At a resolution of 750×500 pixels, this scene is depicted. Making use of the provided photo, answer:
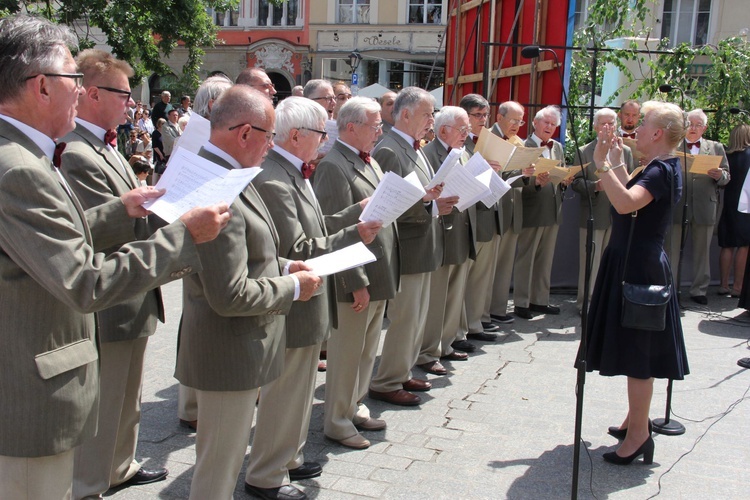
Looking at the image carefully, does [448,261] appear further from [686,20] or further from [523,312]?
[686,20]

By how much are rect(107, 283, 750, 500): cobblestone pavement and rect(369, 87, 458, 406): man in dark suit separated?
21 cm

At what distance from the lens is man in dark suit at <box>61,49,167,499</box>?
3197mm

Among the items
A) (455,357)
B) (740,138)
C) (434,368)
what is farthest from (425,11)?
(434,368)

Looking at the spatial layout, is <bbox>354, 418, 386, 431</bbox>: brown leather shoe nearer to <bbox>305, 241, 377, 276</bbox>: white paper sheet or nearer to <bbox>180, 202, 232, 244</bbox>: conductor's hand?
<bbox>305, 241, 377, 276</bbox>: white paper sheet

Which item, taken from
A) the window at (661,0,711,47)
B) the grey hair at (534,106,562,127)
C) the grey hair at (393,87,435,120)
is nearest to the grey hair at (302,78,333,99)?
the grey hair at (393,87,435,120)

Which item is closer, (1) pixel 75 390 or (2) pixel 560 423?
(1) pixel 75 390

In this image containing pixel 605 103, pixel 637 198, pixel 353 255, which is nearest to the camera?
pixel 353 255

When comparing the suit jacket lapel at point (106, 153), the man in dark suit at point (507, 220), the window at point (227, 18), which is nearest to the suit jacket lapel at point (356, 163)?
the suit jacket lapel at point (106, 153)

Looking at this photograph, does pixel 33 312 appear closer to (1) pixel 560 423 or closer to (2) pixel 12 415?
(2) pixel 12 415

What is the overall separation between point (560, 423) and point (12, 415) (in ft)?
11.7

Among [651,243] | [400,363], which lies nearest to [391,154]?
[400,363]

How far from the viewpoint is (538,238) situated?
25.5 feet

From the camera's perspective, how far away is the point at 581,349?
13.2 ft

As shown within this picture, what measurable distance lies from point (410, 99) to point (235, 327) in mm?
2713
